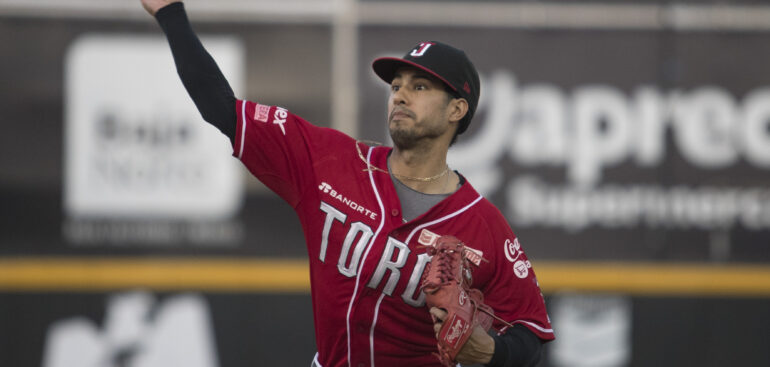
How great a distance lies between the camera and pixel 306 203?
2.46 m

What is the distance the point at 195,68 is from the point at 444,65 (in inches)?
28.3

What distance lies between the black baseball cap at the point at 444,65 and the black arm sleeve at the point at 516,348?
70 centimetres

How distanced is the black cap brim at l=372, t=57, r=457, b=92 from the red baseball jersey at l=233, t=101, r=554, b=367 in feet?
0.99

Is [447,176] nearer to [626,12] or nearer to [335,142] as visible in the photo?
[335,142]

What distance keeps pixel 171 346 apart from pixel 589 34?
286cm

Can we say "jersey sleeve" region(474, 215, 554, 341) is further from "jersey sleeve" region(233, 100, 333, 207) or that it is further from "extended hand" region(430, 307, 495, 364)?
"jersey sleeve" region(233, 100, 333, 207)

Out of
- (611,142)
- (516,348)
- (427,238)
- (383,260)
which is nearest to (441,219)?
(427,238)

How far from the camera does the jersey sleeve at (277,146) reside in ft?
7.69

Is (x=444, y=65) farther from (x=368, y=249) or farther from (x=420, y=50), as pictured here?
(x=368, y=249)

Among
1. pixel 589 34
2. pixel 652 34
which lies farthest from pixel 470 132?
pixel 652 34

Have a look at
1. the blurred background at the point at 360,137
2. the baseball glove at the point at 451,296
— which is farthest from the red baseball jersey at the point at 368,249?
the blurred background at the point at 360,137

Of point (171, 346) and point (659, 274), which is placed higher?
point (659, 274)

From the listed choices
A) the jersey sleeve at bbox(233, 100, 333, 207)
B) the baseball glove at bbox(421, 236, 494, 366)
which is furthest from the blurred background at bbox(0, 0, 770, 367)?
the baseball glove at bbox(421, 236, 494, 366)

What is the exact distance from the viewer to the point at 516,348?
7.47 ft
